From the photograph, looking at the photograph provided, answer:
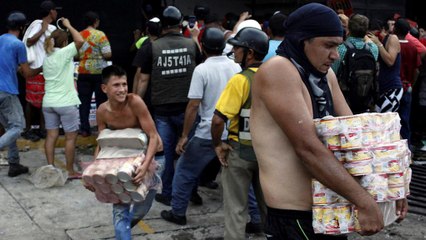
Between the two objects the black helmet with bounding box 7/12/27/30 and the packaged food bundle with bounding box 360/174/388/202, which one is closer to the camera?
the packaged food bundle with bounding box 360/174/388/202

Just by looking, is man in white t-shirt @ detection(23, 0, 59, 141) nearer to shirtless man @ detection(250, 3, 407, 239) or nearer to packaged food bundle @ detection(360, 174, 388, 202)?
shirtless man @ detection(250, 3, 407, 239)

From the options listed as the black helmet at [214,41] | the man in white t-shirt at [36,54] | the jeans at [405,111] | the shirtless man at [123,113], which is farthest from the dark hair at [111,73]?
the jeans at [405,111]

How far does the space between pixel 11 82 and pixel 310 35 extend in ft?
16.9

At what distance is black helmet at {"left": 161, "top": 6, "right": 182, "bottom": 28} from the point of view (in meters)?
6.14

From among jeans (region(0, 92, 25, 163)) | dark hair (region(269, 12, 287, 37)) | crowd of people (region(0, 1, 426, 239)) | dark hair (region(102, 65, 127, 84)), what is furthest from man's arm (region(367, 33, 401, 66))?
jeans (region(0, 92, 25, 163))

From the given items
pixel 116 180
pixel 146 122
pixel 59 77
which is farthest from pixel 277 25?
pixel 59 77

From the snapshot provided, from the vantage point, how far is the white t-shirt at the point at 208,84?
18.0ft

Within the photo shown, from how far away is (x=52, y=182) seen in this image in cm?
676

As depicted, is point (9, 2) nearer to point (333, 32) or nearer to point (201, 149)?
point (201, 149)

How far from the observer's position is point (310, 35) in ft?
8.76

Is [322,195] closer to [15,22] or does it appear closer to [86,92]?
[15,22]

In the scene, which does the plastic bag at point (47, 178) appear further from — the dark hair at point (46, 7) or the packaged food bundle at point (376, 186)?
the packaged food bundle at point (376, 186)

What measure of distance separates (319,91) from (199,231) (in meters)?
3.11

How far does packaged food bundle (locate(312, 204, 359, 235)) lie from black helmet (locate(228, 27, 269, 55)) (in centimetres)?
223
